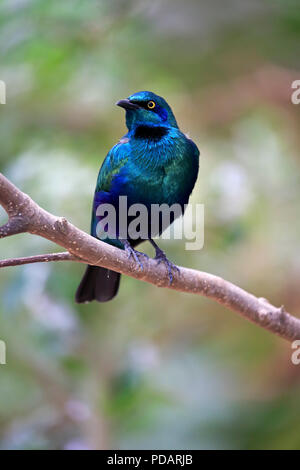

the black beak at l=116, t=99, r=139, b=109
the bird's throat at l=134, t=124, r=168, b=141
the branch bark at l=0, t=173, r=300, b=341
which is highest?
the black beak at l=116, t=99, r=139, b=109

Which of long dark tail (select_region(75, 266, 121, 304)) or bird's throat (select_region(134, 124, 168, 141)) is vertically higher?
bird's throat (select_region(134, 124, 168, 141))

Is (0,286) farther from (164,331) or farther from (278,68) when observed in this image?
(278,68)

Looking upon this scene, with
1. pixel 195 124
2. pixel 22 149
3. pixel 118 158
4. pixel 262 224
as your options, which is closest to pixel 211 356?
pixel 262 224

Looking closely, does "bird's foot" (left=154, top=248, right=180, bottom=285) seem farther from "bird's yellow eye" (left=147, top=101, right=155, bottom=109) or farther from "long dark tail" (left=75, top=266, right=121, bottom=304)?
"bird's yellow eye" (left=147, top=101, right=155, bottom=109)

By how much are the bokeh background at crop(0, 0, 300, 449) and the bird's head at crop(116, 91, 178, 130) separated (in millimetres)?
953

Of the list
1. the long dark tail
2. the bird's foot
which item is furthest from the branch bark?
the long dark tail

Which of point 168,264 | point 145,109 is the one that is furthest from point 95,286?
point 145,109

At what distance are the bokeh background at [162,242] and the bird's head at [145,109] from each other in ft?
3.13

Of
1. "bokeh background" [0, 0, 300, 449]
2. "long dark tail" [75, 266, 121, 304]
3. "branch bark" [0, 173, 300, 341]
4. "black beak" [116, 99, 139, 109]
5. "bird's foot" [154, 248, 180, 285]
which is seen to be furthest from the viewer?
"bokeh background" [0, 0, 300, 449]

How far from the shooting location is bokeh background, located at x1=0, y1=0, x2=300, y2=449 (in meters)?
4.61

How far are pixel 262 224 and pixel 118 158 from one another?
1728 mm

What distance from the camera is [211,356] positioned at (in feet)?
19.6

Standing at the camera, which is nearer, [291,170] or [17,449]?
[17,449]

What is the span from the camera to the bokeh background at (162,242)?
4609 millimetres
